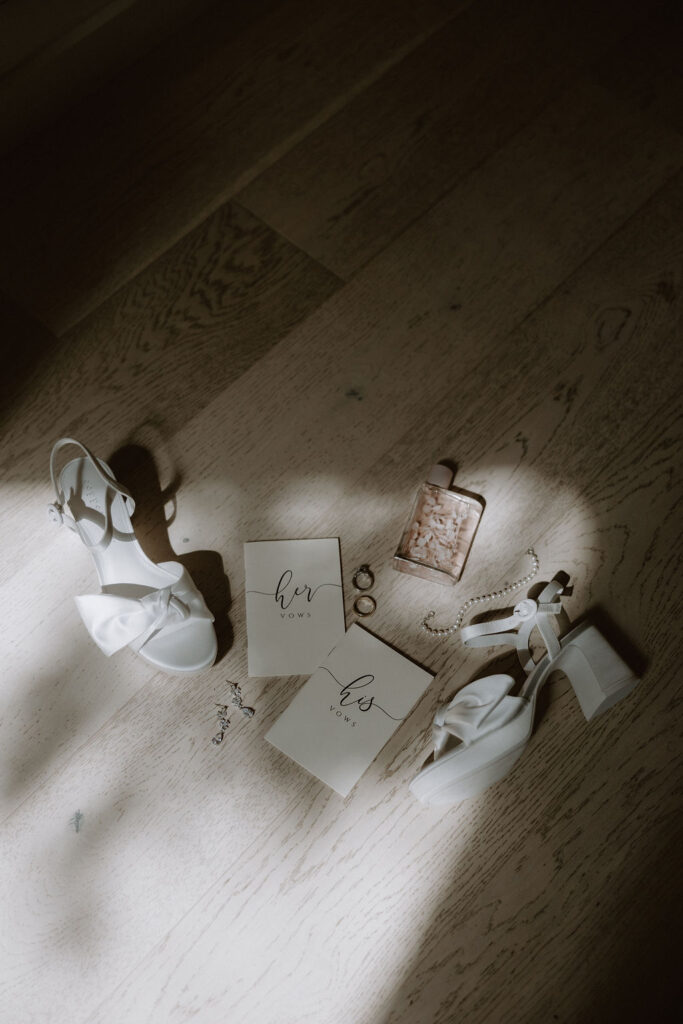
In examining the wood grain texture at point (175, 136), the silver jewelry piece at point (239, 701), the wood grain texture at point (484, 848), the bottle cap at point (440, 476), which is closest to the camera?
the wood grain texture at point (484, 848)

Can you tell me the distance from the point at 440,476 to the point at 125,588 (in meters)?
0.53

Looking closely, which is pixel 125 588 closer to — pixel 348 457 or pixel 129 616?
pixel 129 616

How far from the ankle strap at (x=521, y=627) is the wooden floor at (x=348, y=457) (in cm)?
4

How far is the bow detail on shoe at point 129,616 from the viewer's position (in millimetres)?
1037

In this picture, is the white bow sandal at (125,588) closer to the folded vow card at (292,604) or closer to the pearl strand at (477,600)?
the folded vow card at (292,604)

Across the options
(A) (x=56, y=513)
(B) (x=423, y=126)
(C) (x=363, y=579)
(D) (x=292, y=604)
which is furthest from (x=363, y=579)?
(B) (x=423, y=126)

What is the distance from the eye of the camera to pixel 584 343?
1349mm

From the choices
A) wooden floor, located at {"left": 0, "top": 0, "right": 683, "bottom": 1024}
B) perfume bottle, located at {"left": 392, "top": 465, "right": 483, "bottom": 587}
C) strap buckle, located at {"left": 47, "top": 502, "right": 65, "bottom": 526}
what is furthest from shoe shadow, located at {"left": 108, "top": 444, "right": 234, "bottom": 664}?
perfume bottle, located at {"left": 392, "top": 465, "right": 483, "bottom": 587}

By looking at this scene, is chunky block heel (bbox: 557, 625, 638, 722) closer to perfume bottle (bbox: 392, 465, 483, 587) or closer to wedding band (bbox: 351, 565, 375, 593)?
perfume bottle (bbox: 392, 465, 483, 587)

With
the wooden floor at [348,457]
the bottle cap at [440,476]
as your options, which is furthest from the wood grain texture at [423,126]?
the bottle cap at [440,476]

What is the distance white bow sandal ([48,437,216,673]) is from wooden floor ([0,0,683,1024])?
0.18ft

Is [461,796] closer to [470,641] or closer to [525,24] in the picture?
[470,641]

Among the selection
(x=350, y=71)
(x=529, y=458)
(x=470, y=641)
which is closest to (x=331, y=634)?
(x=470, y=641)

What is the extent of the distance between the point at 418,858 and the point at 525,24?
1.71 metres
